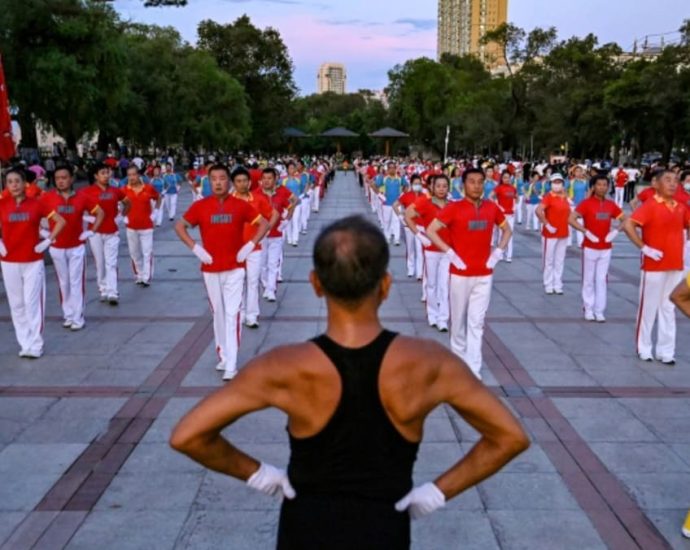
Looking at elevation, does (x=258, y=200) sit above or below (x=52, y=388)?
above

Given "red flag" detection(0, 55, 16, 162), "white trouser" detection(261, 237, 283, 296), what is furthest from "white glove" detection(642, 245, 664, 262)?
"red flag" detection(0, 55, 16, 162)

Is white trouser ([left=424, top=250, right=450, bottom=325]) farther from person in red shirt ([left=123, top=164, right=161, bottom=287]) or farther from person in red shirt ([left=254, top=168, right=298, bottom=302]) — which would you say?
person in red shirt ([left=123, top=164, right=161, bottom=287])

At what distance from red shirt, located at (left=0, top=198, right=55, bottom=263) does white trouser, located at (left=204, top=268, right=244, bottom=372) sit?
6.65 feet

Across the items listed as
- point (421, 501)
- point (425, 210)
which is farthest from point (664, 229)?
point (421, 501)

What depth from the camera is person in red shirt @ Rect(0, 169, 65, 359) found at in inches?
314

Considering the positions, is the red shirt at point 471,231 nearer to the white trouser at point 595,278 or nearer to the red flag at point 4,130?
the white trouser at point 595,278

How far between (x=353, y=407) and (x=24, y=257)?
22.3 feet

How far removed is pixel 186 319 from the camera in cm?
1024

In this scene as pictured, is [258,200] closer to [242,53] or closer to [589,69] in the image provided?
[589,69]

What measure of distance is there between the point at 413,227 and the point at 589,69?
5065 cm

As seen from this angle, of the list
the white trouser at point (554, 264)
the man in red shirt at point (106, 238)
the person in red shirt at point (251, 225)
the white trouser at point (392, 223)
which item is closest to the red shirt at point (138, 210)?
the man in red shirt at point (106, 238)

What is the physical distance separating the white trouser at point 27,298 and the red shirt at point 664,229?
6.25 metres

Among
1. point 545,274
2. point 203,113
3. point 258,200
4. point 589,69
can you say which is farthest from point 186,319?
point 589,69

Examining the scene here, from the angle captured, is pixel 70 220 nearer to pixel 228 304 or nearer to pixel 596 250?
pixel 228 304
